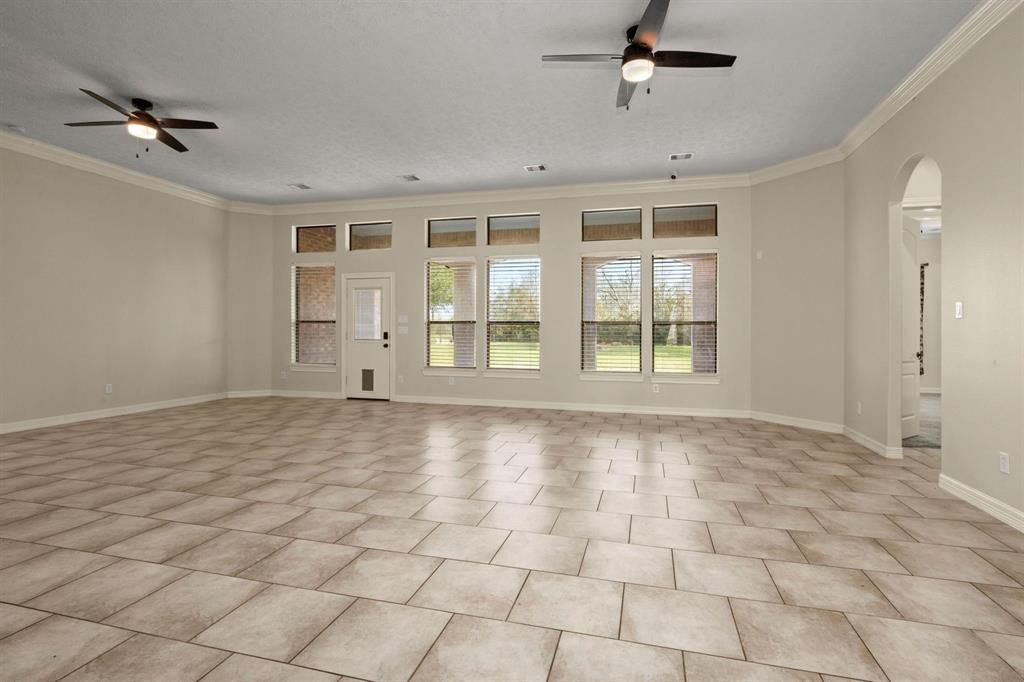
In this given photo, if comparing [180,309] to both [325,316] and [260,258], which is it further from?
[325,316]

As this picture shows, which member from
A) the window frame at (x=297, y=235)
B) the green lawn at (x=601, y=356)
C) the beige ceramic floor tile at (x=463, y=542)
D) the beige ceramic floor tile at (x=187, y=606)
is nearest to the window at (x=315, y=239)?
the window frame at (x=297, y=235)

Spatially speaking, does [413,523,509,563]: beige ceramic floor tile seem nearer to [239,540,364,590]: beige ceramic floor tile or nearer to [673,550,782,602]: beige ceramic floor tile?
[239,540,364,590]: beige ceramic floor tile

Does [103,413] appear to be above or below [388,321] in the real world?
below

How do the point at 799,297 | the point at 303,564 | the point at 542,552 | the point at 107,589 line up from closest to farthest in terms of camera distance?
1. the point at 107,589
2. the point at 303,564
3. the point at 542,552
4. the point at 799,297

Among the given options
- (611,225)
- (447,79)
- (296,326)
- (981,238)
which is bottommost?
(296,326)

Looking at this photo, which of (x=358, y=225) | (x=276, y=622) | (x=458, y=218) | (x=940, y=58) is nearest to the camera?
(x=276, y=622)

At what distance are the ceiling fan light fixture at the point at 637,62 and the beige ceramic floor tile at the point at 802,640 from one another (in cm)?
335

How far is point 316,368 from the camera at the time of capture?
8797 millimetres

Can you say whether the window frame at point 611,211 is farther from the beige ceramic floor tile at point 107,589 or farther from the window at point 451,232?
the beige ceramic floor tile at point 107,589

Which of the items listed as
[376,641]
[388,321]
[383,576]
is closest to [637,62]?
[383,576]

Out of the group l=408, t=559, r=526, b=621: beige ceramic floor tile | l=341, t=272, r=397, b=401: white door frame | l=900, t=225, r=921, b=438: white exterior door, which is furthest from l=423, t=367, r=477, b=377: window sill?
l=900, t=225, r=921, b=438: white exterior door

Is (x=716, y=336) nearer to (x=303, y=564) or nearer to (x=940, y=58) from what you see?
(x=940, y=58)

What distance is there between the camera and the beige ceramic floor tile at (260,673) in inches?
68.3

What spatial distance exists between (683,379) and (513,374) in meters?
2.57
